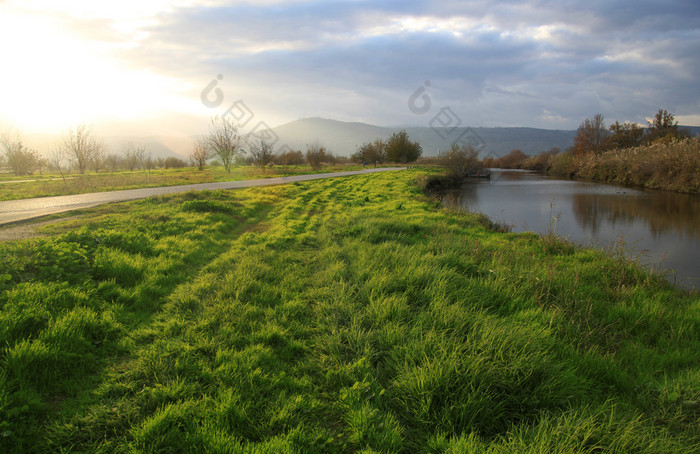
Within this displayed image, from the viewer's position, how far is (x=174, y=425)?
2484 millimetres

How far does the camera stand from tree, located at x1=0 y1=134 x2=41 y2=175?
39969 mm

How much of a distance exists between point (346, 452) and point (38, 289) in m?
4.39

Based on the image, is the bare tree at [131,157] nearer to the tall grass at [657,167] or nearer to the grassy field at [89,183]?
the grassy field at [89,183]

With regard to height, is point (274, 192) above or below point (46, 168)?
below

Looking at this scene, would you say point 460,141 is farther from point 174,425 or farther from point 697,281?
point 174,425

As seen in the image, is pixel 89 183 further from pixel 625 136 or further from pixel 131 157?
pixel 625 136

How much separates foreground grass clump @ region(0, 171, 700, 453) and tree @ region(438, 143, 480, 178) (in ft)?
112

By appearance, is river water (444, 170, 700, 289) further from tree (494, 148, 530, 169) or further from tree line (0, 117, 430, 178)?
tree (494, 148, 530, 169)

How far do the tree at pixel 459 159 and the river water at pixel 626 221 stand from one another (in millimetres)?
15841

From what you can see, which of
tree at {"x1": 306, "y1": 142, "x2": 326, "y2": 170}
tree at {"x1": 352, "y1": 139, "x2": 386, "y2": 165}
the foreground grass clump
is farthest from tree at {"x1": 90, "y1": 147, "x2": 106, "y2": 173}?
the foreground grass clump

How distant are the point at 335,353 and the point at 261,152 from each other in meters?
33.5

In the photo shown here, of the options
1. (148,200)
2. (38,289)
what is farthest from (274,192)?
(38,289)

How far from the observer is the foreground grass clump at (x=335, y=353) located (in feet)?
8.02

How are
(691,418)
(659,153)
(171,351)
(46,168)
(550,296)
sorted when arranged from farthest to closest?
(46,168) → (659,153) → (550,296) → (171,351) → (691,418)
